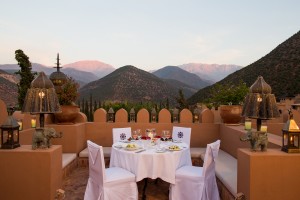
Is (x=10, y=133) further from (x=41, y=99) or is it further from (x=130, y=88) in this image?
(x=130, y=88)

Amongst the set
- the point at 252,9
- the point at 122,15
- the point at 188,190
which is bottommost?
the point at 188,190

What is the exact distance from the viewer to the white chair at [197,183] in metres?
3.87

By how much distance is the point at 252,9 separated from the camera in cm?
1636

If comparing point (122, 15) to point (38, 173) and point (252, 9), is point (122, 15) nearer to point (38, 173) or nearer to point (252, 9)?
point (252, 9)

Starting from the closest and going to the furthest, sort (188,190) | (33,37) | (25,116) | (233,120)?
(188,190) < (25,116) < (233,120) < (33,37)

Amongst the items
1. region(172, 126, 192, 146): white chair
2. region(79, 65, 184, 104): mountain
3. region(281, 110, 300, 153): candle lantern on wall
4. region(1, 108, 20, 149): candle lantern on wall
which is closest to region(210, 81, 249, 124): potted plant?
region(172, 126, 192, 146): white chair

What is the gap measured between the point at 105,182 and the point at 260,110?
2.12m

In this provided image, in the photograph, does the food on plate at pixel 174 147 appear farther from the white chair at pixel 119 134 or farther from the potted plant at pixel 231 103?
the potted plant at pixel 231 103

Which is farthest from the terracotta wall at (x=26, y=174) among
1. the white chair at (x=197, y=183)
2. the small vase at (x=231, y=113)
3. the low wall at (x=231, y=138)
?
the small vase at (x=231, y=113)

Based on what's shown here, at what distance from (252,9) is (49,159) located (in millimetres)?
15881

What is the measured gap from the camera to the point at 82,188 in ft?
15.4

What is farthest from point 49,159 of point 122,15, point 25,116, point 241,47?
point 241,47

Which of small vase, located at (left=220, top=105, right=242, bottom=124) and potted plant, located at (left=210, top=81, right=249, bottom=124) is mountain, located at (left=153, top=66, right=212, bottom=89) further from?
small vase, located at (left=220, top=105, right=242, bottom=124)

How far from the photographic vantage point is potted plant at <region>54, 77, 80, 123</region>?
6.17 m
